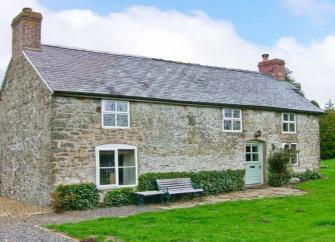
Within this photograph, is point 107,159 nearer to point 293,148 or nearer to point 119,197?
point 119,197

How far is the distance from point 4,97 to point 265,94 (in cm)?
1342

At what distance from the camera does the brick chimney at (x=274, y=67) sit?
93.4 feet

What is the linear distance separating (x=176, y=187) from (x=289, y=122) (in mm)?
8769

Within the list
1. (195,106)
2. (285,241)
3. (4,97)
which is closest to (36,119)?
(4,97)

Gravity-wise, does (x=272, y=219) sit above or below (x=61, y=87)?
below

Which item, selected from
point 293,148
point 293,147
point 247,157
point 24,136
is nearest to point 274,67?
point 293,147

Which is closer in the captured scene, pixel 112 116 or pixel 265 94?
pixel 112 116

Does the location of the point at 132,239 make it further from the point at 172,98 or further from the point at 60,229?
the point at 172,98

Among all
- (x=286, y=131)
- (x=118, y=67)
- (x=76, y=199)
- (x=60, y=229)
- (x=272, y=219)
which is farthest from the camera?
(x=286, y=131)

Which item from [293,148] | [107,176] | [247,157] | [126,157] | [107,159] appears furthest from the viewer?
[293,148]

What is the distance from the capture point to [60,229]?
11.2 meters

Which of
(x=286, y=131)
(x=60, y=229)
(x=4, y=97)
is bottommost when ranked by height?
(x=60, y=229)

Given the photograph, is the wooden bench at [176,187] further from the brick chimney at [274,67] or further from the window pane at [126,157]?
the brick chimney at [274,67]

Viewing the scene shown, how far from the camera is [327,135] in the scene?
128ft
